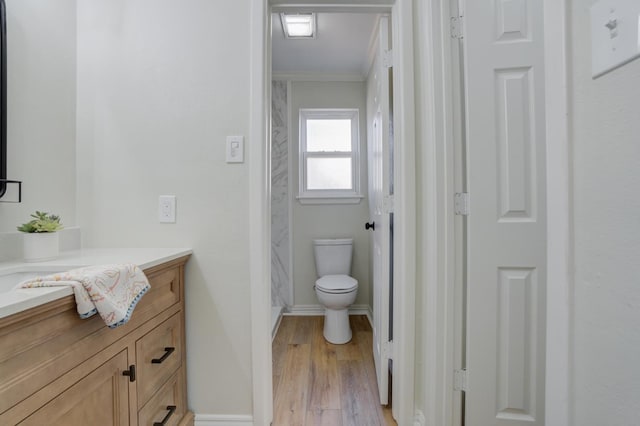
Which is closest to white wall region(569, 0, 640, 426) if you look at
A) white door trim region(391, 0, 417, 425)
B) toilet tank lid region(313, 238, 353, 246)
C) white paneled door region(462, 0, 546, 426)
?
white paneled door region(462, 0, 546, 426)

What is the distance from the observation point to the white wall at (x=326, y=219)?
2.90 m

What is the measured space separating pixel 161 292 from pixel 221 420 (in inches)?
27.5

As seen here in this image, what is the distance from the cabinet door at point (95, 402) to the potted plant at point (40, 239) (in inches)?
19.9

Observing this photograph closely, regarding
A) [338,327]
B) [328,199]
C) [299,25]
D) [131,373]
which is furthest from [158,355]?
[299,25]

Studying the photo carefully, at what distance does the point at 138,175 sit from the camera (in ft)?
4.42

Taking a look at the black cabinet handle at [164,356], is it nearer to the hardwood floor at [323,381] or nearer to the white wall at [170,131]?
the white wall at [170,131]

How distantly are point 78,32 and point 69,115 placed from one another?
1.35 ft

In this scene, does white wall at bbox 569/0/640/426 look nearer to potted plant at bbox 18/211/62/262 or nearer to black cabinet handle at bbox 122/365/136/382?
black cabinet handle at bbox 122/365/136/382

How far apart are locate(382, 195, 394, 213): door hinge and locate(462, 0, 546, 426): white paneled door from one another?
16.6 inches

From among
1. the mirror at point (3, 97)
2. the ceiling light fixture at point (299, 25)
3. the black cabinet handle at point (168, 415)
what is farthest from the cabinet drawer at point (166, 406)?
the ceiling light fixture at point (299, 25)

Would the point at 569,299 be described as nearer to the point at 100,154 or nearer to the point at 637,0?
the point at 637,0

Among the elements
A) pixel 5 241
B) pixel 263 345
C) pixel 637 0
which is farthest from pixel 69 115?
pixel 637 0

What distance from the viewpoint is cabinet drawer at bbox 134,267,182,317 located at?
3.33 ft

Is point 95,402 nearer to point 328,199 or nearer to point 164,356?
point 164,356
